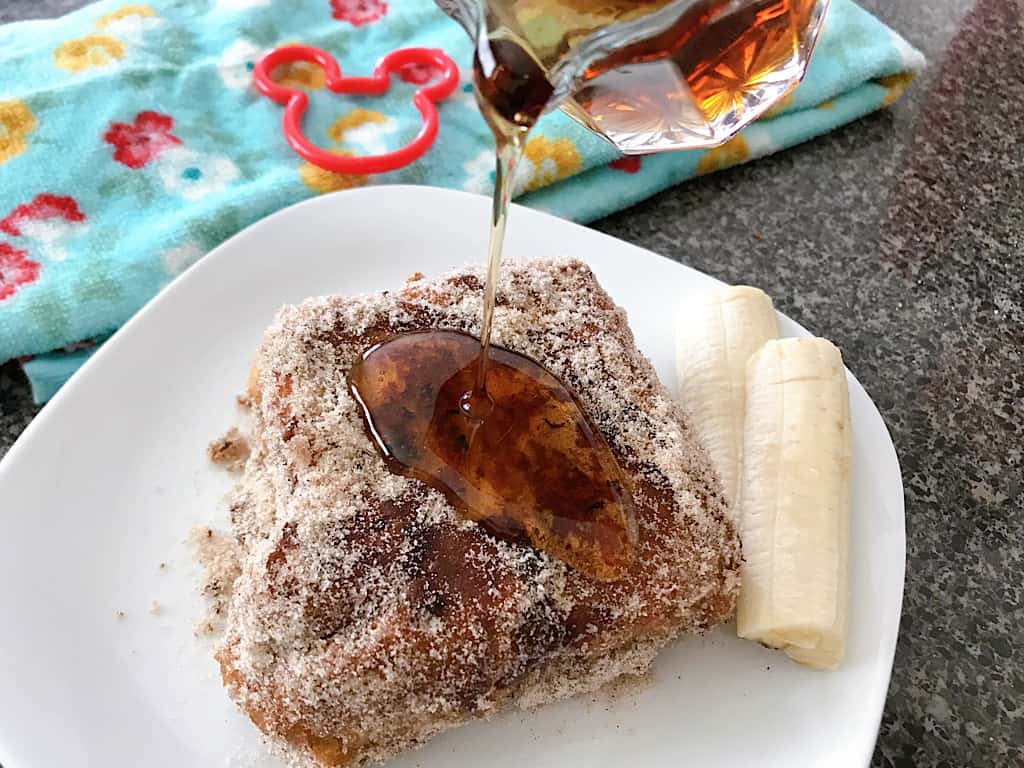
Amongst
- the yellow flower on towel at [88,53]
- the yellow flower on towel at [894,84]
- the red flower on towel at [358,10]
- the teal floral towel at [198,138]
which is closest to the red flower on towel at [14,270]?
the teal floral towel at [198,138]

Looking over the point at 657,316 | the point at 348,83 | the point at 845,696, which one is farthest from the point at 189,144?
the point at 845,696

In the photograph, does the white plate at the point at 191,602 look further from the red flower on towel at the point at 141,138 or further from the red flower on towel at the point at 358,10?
the red flower on towel at the point at 358,10

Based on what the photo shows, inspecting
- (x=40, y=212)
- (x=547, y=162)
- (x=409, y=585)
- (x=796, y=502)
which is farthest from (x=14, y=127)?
(x=796, y=502)

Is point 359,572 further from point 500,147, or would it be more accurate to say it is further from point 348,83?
point 348,83

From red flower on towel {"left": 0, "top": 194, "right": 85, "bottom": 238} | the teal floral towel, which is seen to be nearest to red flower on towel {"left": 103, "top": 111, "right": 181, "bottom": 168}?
the teal floral towel

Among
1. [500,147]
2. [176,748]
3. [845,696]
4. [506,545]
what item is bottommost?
[176,748]

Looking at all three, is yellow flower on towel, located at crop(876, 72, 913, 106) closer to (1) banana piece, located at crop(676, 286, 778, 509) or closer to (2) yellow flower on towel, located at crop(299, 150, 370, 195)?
(1) banana piece, located at crop(676, 286, 778, 509)
